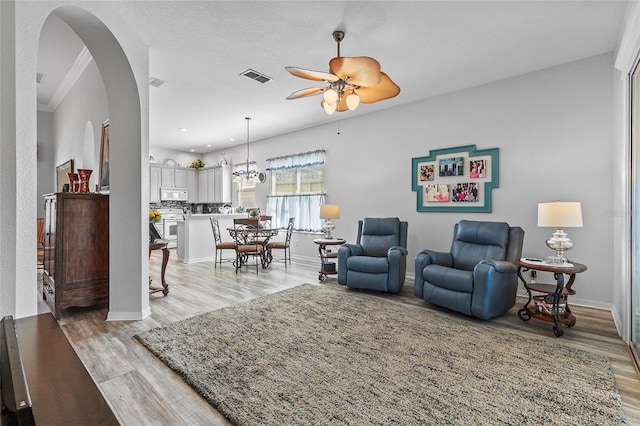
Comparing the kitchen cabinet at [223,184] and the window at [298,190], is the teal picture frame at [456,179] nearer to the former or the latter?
the window at [298,190]

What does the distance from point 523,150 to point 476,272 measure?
6.63 ft

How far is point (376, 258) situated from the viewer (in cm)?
419

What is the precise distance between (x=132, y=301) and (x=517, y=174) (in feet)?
15.9

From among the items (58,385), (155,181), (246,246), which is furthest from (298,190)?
(58,385)

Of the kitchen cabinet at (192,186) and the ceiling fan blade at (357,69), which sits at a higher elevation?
the ceiling fan blade at (357,69)

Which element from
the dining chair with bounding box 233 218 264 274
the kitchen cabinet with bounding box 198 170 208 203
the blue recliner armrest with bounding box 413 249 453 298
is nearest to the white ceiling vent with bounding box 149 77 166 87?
the dining chair with bounding box 233 218 264 274

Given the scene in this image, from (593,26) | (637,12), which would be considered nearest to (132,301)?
(637,12)

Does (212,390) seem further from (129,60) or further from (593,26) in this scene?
(593,26)

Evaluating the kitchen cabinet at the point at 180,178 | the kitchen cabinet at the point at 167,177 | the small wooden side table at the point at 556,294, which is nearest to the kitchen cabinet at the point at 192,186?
the kitchen cabinet at the point at 180,178

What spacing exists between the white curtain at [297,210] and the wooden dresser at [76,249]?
385cm

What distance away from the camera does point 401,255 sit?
4074 mm

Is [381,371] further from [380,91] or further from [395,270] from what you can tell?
[380,91]

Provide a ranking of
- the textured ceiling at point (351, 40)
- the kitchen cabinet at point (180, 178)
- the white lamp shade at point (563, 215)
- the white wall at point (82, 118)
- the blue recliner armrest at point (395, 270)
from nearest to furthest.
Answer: the textured ceiling at point (351, 40) < the white lamp shade at point (563, 215) < the white wall at point (82, 118) < the blue recliner armrest at point (395, 270) < the kitchen cabinet at point (180, 178)

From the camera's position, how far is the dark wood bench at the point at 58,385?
0.64 m
